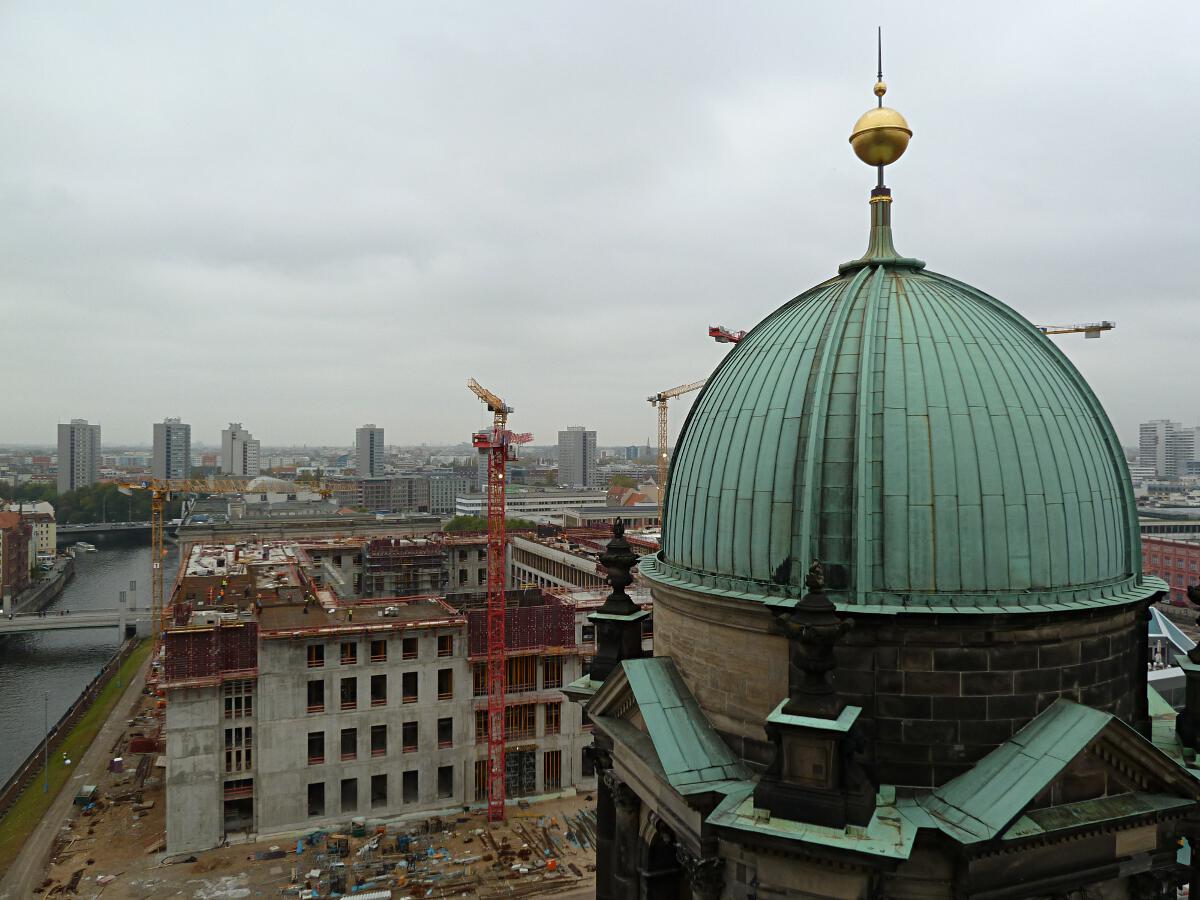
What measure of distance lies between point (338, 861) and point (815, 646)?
160 ft

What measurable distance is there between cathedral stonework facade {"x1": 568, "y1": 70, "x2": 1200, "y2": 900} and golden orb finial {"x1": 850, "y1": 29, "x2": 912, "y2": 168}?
10.6ft

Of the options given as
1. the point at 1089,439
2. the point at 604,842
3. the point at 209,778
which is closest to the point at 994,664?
the point at 1089,439

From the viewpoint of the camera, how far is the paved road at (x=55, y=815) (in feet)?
163

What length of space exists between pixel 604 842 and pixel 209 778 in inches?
1653

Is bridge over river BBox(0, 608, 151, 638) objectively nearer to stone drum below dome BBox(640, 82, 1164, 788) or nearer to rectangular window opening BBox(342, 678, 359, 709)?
rectangular window opening BBox(342, 678, 359, 709)

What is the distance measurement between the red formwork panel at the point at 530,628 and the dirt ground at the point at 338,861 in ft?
41.5

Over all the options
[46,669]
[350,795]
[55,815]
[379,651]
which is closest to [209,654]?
[379,651]

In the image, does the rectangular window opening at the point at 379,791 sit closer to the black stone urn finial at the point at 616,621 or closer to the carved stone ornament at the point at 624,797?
the black stone urn finial at the point at 616,621

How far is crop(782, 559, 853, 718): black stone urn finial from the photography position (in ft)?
46.9

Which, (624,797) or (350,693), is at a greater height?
(624,797)

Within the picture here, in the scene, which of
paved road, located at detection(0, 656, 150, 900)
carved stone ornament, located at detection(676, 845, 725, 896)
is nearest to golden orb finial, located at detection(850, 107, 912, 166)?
carved stone ornament, located at detection(676, 845, 725, 896)

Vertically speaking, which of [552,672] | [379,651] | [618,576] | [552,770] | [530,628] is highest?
[618,576]

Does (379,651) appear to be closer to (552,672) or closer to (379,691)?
(379,691)

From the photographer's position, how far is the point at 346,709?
184 feet
